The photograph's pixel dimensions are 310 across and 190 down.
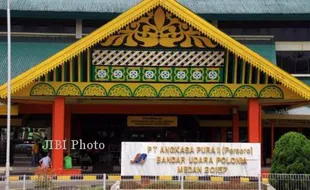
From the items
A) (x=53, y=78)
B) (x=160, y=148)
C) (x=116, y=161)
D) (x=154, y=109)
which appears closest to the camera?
(x=160, y=148)

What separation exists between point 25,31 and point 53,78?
1141 centimetres

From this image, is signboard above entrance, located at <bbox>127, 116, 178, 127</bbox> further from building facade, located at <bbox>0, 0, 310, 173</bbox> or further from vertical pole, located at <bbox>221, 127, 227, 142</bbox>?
vertical pole, located at <bbox>221, 127, 227, 142</bbox>

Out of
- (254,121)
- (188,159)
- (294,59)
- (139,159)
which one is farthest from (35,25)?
(188,159)

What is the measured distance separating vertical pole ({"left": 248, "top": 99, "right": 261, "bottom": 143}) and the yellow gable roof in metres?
1.72

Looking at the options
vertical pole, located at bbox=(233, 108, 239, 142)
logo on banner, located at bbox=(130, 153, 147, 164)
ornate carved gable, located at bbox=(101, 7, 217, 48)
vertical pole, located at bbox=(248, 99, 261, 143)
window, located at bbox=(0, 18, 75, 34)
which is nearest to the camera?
logo on banner, located at bbox=(130, 153, 147, 164)

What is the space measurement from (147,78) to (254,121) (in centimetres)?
518

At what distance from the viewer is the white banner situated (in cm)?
1948

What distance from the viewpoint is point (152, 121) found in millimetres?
32031

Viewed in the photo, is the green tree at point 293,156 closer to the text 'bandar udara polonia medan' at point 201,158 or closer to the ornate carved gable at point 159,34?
the text 'bandar udara polonia medan' at point 201,158

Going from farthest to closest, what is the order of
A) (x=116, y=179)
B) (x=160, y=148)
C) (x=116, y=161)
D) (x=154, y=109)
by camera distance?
(x=116, y=161)
(x=154, y=109)
(x=116, y=179)
(x=160, y=148)

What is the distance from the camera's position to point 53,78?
2448cm

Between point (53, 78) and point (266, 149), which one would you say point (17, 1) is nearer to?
point (53, 78)

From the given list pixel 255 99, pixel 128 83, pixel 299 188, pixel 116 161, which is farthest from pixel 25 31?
pixel 299 188

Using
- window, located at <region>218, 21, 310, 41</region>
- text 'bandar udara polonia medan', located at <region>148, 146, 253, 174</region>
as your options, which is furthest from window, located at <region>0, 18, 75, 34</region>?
text 'bandar udara polonia medan', located at <region>148, 146, 253, 174</region>
